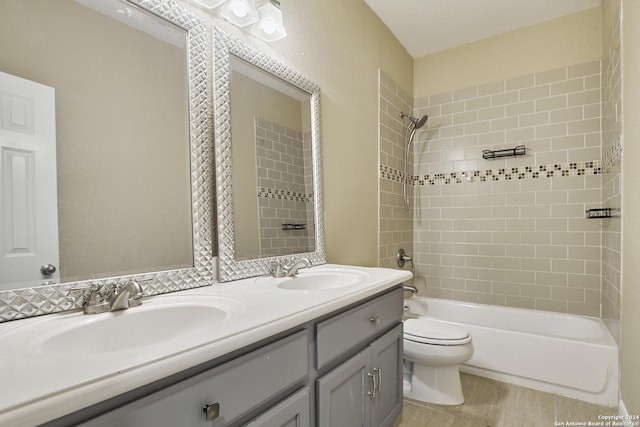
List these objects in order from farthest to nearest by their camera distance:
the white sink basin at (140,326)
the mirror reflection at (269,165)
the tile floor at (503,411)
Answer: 1. the tile floor at (503,411)
2. the mirror reflection at (269,165)
3. the white sink basin at (140,326)

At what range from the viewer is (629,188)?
1601mm

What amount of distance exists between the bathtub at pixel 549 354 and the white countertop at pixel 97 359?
1.70 metres

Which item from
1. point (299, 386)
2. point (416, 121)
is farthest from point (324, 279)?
point (416, 121)

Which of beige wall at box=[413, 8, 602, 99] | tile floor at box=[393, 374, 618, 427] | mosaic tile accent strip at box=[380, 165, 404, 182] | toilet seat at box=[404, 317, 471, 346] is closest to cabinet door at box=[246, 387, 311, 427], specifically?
tile floor at box=[393, 374, 618, 427]

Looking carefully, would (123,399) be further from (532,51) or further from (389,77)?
(532,51)

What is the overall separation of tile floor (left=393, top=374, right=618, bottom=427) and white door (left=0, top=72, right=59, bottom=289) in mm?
1759

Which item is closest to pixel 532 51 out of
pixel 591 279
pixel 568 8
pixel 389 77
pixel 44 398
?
pixel 568 8

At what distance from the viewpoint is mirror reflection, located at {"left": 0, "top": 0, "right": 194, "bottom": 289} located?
853 mm

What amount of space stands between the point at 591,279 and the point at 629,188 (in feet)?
3.67

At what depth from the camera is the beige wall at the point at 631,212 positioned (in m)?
1.49

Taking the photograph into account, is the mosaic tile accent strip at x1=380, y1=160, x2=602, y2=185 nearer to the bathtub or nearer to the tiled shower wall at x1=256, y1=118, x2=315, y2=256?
the tiled shower wall at x1=256, y1=118, x2=315, y2=256

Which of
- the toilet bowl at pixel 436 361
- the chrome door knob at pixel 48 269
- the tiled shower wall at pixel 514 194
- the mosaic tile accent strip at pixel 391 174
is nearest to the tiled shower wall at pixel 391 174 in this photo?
the mosaic tile accent strip at pixel 391 174

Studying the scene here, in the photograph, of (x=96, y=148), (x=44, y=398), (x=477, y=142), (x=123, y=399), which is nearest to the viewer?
(x=44, y=398)

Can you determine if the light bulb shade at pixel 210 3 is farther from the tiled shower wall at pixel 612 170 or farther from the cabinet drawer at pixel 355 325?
the tiled shower wall at pixel 612 170
